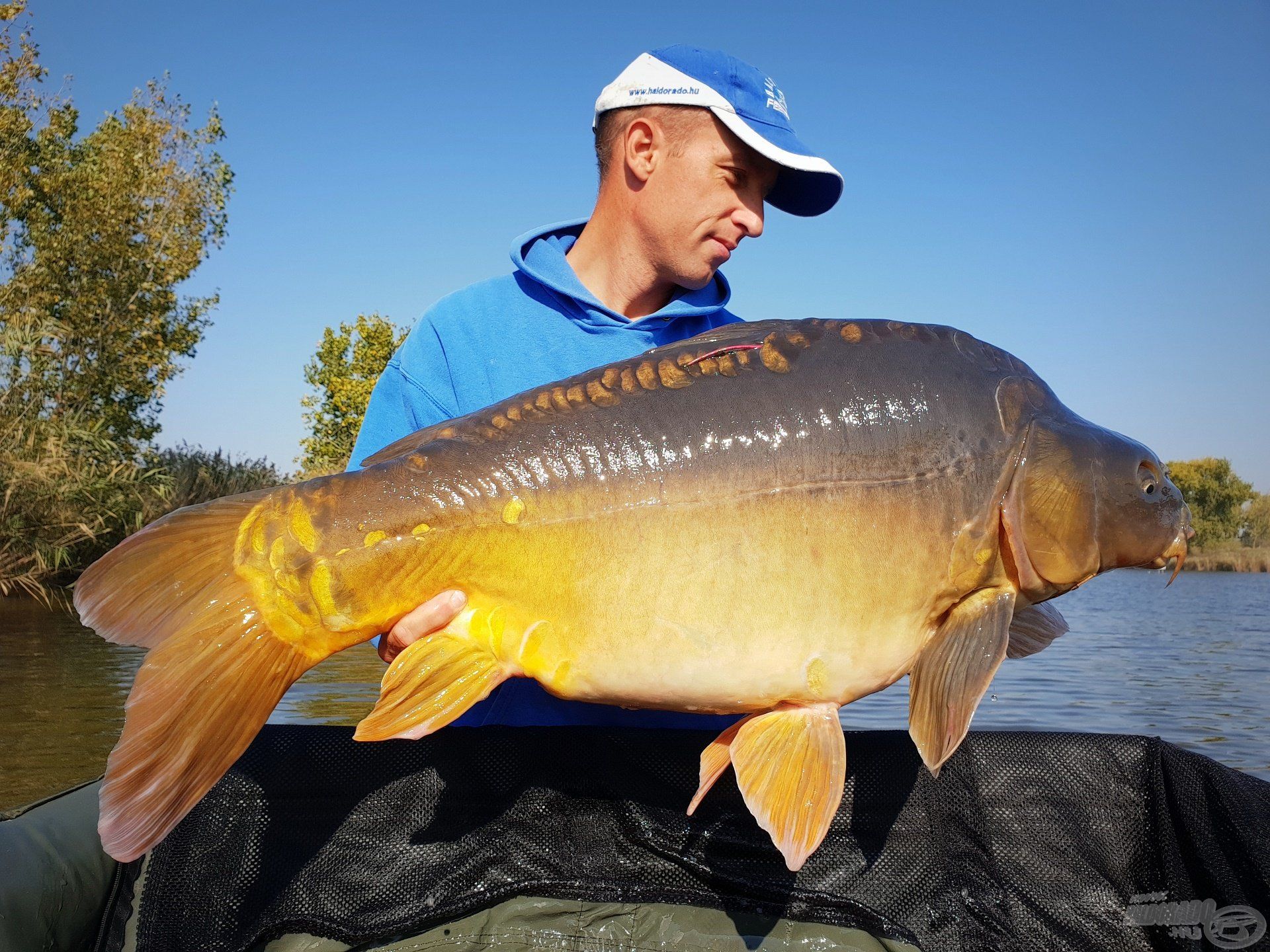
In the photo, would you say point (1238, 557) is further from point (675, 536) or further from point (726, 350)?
point (675, 536)

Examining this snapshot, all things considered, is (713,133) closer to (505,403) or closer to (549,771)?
(505,403)

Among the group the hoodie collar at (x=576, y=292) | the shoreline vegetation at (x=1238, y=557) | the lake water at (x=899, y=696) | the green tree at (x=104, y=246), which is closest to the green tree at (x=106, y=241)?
the green tree at (x=104, y=246)

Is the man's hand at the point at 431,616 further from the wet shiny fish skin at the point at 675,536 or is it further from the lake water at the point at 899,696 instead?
the lake water at the point at 899,696


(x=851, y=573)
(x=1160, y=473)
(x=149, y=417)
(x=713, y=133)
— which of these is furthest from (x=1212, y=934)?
(x=149, y=417)

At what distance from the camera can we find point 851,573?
1865 mm

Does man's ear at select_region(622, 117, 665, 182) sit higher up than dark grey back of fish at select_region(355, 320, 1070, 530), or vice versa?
man's ear at select_region(622, 117, 665, 182)

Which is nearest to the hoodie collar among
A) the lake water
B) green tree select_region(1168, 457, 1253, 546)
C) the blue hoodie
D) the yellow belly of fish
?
the blue hoodie

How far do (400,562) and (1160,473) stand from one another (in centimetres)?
162

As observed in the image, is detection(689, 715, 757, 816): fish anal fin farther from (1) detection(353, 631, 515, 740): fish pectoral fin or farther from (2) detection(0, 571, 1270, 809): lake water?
(2) detection(0, 571, 1270, 809): lake water

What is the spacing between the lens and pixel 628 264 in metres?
2.87

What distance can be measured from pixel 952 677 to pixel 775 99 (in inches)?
67.1

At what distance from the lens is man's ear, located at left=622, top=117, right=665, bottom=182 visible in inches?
107

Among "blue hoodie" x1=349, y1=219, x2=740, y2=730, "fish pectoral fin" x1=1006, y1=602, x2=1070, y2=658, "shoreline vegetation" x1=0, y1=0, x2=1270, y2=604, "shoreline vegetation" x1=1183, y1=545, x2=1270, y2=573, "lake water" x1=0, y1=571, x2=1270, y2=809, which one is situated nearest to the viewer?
"fish pectoral fin" x1=1006, y1=602, x2=1070, y2=658

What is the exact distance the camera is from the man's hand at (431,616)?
1.85m
